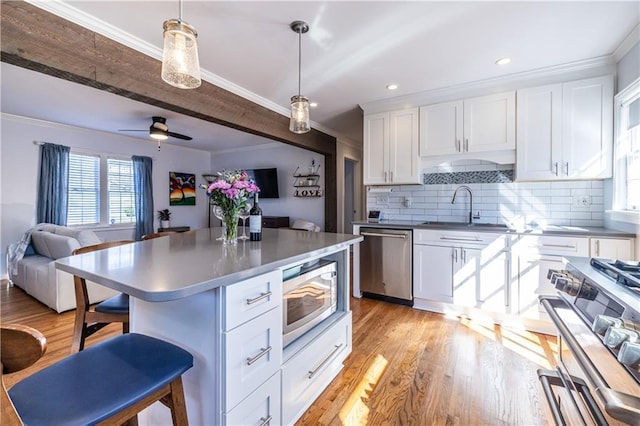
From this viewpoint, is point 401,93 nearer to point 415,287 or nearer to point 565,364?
point 415,287

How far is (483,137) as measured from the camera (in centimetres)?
299

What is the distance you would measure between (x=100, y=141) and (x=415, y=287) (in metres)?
6.06

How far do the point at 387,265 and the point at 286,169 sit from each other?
3687 millimetres

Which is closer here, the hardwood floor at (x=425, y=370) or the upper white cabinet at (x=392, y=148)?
the hardwood floor at (x=425, y=370)

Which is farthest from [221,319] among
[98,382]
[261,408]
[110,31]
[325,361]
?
[110,31]

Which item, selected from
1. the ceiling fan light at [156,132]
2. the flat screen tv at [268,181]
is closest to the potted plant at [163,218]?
the flat screen tv at [268,181]

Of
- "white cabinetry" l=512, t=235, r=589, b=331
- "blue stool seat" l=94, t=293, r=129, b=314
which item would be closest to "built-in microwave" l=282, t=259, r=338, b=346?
"blue stool seat" l=94, t=293, r=129, b=314

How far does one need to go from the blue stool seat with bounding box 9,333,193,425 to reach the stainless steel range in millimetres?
1219

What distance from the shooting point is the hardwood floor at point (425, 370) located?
1.58m

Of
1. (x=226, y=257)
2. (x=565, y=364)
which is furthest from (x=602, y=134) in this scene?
(x=226, y=257)

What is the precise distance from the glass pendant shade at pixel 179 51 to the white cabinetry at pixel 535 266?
2989 mm

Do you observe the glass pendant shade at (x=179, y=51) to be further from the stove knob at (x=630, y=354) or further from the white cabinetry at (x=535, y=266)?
the white cabinetry at (x=535, y=266)

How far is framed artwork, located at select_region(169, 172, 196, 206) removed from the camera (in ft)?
21.1

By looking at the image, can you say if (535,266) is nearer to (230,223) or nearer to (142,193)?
(230,223)
